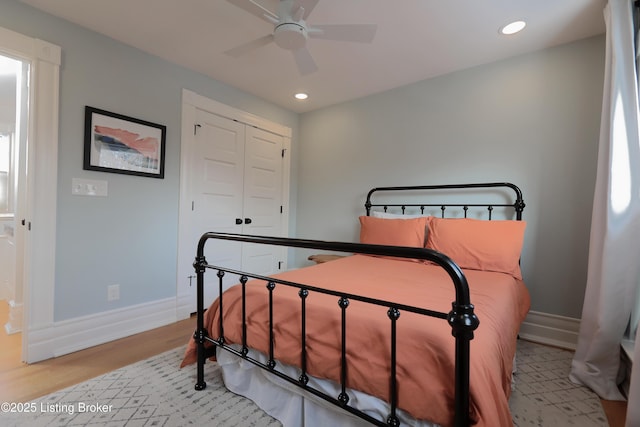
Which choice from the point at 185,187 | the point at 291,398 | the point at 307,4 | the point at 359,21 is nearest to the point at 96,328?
the point at 185,187

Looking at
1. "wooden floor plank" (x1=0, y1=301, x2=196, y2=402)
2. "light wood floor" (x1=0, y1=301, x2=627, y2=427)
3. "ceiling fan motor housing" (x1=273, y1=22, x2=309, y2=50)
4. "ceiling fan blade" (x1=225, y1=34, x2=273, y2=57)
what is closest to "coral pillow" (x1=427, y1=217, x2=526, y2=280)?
"light wood floor" (x1=0, y1=301, x2=627, y2=427)

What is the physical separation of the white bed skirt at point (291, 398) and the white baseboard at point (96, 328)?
1256 millimetres

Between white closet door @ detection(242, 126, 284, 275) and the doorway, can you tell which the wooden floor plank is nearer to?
the doorway

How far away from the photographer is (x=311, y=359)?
46.5 inches

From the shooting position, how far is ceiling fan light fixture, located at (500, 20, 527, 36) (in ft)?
6.62

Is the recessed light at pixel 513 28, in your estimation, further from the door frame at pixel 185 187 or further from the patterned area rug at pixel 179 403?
the door frame at pixel 185 187

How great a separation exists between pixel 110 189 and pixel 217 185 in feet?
3.17

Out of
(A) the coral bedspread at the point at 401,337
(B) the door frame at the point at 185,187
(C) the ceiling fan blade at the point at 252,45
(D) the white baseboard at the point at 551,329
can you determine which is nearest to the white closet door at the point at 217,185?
(B) the door frame at the point at 185,187

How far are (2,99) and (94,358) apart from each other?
11.0 feet

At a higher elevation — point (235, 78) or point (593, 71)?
point (235, 78)

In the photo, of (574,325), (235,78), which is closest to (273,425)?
(574,325)

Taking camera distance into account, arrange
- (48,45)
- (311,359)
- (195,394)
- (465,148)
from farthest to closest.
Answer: (465,148), (48,45), (195,394), (311,359)

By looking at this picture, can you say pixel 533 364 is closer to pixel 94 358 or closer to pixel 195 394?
pixel 195 394

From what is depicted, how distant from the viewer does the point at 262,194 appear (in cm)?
354
